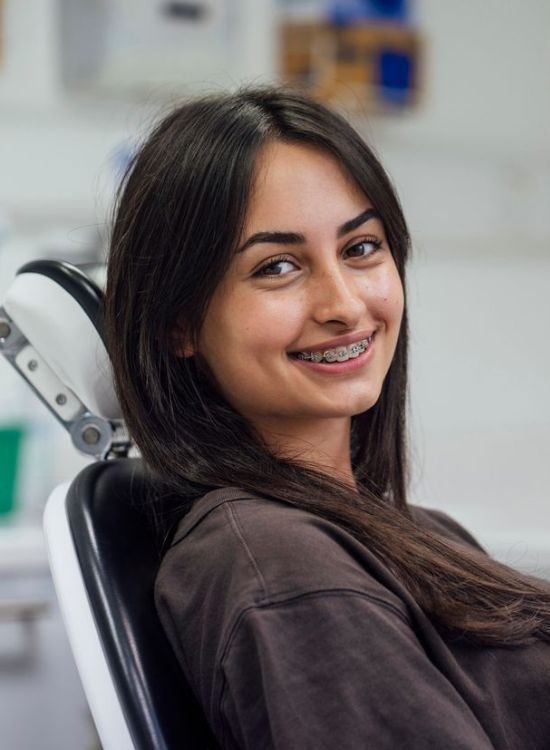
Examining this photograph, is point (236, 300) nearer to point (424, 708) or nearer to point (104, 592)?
point (104, 592)

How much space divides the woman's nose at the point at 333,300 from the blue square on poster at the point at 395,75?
285cm

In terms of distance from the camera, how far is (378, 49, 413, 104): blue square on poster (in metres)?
3.73

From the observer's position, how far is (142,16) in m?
3.35

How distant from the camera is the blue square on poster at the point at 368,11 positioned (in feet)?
11.9

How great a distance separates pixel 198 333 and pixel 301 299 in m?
0.12

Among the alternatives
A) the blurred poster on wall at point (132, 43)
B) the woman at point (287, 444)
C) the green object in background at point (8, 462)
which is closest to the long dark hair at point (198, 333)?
the woman at point (287, 444)

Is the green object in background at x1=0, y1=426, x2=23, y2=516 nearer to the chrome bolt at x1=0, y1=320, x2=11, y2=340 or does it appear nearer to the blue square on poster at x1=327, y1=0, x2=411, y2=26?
the chrome bolt at x1=0, y1=320, x2=11, y2=340

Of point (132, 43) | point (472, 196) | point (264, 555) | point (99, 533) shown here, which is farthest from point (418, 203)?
point (264, 555)

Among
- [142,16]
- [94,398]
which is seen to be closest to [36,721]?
[94,398]

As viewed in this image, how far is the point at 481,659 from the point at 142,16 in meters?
2.82

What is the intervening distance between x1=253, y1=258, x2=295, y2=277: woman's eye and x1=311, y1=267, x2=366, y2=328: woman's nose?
32mm

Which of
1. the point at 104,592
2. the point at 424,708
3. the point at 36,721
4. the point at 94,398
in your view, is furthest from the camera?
the point at 36,721

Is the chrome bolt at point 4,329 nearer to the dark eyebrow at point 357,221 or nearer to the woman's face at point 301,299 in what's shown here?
the woman's face at point 301,299

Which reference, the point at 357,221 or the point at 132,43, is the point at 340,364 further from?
the point at 132,43
